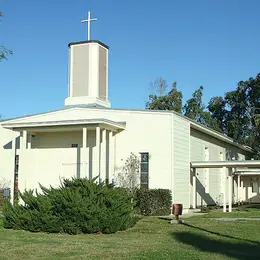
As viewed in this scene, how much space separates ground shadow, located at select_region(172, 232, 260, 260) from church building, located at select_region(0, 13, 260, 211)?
10.4 m

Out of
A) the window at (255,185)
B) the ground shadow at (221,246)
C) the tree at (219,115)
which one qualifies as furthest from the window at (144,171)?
the tree at (219,115)

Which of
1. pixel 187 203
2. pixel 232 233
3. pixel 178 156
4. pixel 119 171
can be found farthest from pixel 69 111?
pixel 232 233

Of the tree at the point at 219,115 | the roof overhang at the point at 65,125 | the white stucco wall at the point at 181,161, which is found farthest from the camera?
the tree at the point at 219,115

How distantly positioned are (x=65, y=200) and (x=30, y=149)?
39.9ft

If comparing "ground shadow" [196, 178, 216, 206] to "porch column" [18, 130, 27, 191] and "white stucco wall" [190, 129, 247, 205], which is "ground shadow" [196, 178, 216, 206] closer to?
"white stucco wall" [190, 129, 247, 205]

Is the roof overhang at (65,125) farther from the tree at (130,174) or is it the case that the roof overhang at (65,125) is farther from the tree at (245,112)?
the tree at (245,112)

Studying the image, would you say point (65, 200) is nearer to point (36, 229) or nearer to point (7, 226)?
point (36, 229)

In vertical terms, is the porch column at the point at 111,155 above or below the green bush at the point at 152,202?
above

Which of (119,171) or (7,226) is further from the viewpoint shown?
(119,171)

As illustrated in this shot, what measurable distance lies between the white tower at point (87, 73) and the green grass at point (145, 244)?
12432 millimetres

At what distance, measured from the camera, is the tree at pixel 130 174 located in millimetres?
25312

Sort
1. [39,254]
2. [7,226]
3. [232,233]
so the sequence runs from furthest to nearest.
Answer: [7,226], [232,233], [39,254]

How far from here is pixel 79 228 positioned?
1554cm

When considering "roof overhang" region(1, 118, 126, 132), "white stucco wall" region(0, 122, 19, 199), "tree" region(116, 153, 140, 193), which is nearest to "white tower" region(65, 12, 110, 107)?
"roof overhang" region(1, 118, 126, 132)
